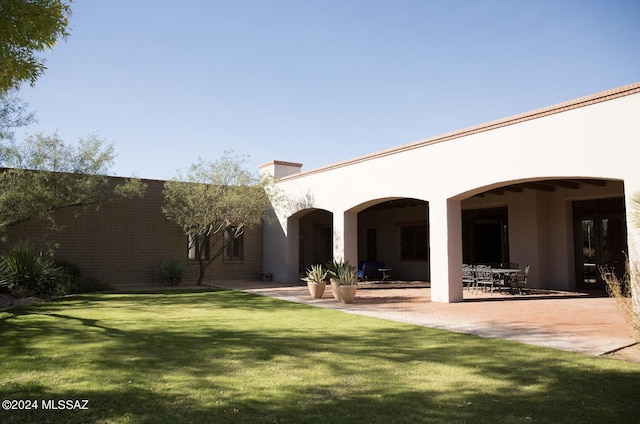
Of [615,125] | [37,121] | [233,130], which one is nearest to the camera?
[615,125]

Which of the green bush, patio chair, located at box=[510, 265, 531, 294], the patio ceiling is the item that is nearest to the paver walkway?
patio chair, located at box=[510, 265, 531, 294]

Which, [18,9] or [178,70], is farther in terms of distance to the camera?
[178,70]

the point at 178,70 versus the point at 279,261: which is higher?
the point at 178,70

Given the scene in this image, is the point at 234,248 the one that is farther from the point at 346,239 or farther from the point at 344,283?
the point at 344,283

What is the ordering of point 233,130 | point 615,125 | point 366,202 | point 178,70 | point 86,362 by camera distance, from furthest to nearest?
point 233,130, point 366,202, point 178,70, point 615,125, point 86,362

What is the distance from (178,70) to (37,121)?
4.13m

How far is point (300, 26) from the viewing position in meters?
13.3

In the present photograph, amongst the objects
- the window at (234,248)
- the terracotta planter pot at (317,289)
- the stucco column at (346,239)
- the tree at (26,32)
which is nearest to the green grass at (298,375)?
the tree at (26,32)

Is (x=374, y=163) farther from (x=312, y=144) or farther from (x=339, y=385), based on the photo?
(x=339, y=385)

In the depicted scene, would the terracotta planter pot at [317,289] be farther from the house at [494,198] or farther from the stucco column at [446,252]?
the stucco column at [446,252]

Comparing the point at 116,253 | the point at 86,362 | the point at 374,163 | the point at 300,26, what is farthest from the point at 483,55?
the point at 116,253

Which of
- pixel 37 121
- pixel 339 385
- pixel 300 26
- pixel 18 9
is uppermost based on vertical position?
pixel 300 26

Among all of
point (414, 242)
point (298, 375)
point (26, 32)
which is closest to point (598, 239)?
point (414, 242)

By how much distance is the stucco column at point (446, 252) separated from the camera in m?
12.3
